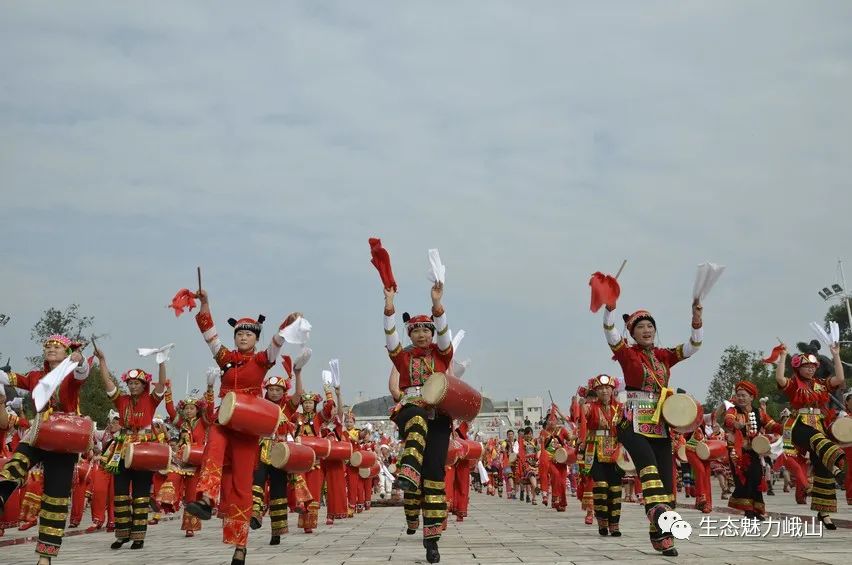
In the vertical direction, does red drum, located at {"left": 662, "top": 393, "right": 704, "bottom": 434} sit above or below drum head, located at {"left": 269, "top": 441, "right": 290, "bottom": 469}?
above

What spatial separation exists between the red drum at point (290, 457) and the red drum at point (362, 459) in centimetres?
604

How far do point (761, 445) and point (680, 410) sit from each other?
16.1 ft

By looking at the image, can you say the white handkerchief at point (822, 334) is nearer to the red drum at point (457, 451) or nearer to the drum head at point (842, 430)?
the drum head at point (842, 430)

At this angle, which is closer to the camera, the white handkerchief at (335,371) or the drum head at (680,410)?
the drum head at (680,410)

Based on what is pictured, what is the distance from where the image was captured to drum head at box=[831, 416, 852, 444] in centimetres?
980

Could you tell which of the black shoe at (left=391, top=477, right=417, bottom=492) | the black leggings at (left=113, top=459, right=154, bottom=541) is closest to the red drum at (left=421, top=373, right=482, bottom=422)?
the black shoe at (left=391, top=477, right=417, bottom=492)

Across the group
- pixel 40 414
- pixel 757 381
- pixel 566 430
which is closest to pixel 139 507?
pixel 40 414

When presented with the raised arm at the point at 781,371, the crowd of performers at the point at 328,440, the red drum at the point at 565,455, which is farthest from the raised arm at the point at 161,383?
the red drum at the point at 565,455

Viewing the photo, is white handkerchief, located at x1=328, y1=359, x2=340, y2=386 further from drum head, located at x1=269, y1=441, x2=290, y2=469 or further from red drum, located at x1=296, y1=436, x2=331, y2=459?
drum head, located at x1=269, y1=441, x2=290, y2=469

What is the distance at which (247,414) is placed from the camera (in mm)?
6996

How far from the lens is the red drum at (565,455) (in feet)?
61.0

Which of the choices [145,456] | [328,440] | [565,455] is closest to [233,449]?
[145,456]

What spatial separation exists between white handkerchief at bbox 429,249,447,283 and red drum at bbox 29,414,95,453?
140 inches

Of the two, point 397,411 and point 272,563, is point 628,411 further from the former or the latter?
point 272,563
